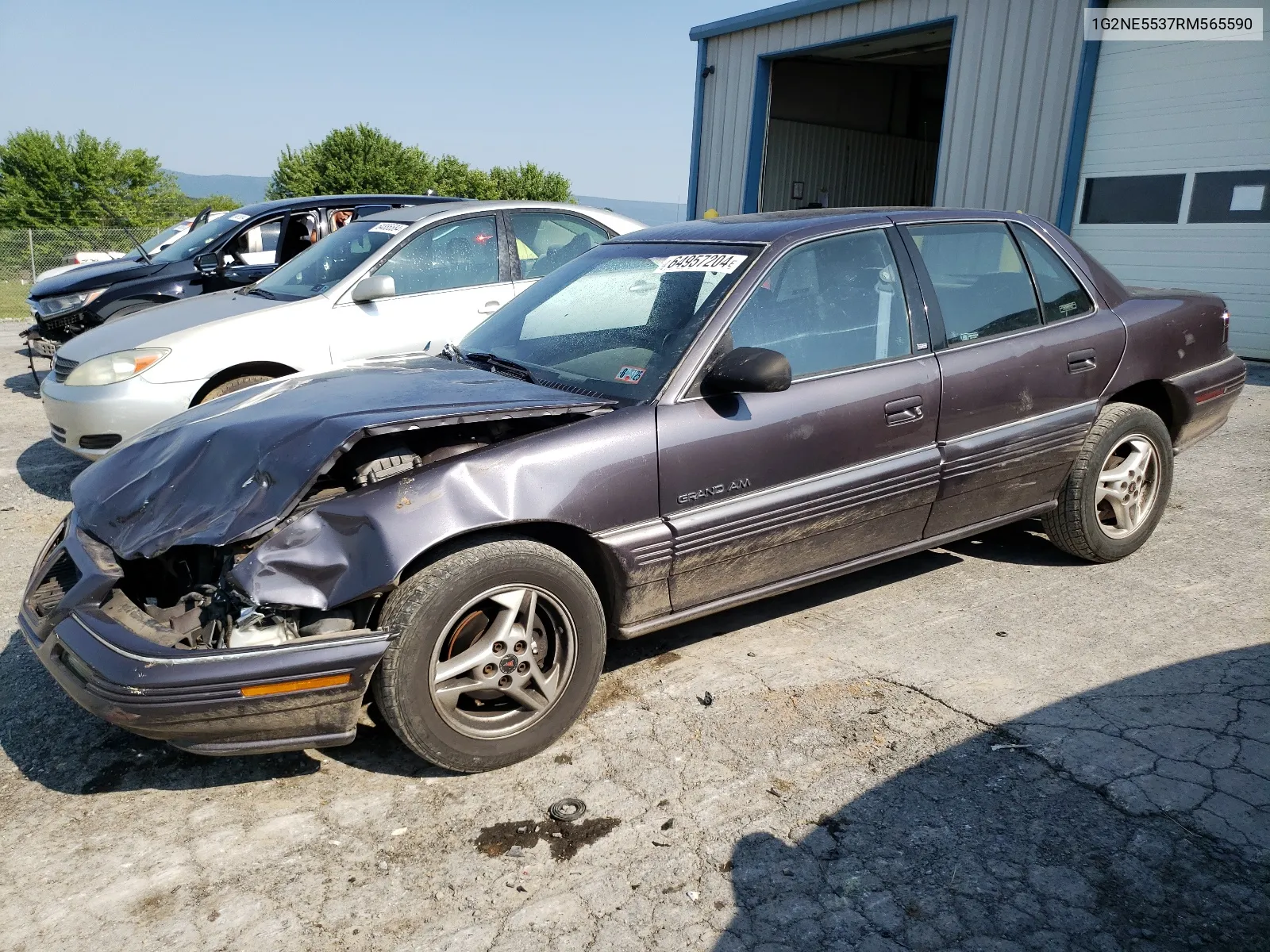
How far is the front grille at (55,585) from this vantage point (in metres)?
2.89

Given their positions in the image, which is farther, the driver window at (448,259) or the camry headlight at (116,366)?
the driver window at (448,259)

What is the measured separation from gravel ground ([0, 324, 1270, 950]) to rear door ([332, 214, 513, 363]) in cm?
254

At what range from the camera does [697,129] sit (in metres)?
16.1

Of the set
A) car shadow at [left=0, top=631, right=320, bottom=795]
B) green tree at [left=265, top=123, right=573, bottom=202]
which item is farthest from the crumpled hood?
green tree at [left=265, top=123, right=573, bottom=202]

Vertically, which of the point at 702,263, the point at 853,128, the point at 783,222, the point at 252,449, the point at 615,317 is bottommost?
the point at 252,449

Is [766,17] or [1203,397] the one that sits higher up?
[766,17]

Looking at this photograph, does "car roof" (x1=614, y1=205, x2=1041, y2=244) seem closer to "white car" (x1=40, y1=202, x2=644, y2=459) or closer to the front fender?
the front fender

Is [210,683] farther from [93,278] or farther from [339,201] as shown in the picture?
[93,278]

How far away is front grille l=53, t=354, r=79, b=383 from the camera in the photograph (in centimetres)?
560

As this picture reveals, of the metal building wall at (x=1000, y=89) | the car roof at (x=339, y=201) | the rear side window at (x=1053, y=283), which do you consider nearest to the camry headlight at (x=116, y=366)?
the car roof at (x=339, y=201)

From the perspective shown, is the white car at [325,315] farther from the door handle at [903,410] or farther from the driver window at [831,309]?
the door handle at [903,410]

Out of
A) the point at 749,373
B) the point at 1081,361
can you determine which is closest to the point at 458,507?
the point at 749,373

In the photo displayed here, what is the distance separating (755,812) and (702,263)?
1988 mm

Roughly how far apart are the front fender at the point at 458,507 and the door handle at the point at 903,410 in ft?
3.30
